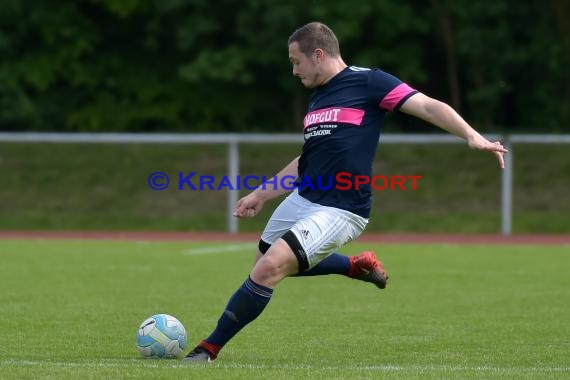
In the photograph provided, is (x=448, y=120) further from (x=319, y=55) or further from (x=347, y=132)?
(x=319, y=55)

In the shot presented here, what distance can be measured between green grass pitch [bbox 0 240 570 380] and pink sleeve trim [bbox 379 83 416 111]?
5.02ft

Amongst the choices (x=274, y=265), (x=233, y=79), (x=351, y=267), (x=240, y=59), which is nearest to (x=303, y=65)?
(x=274, y=265)

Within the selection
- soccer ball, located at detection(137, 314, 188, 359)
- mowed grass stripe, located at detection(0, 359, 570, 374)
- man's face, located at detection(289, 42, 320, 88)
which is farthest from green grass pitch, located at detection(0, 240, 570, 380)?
man's face, located at detection(289, 42, 320, 88)

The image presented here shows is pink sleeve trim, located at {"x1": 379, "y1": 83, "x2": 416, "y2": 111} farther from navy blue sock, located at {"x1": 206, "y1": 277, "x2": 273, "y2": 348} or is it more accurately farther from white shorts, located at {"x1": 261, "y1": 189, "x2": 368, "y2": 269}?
navy blue sock, located at {"x1": 206, "y1": 277, "x2": 273, "y2": 348}

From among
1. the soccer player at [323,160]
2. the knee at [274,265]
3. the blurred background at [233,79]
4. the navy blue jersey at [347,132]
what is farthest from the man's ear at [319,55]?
the blurred background at [233,79]

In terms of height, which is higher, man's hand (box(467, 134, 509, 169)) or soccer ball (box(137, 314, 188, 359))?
man's hand (box(467, 134, 509, 169))

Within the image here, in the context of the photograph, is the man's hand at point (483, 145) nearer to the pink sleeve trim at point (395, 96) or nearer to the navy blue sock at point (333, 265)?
the pink sleeve trim at point (395, 96)

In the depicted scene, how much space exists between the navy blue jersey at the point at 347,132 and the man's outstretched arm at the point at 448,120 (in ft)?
0.35

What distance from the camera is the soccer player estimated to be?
6.89 m

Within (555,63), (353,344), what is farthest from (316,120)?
(555,63)

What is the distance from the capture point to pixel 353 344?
797 cm

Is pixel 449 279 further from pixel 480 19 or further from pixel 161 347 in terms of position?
pixel 480 19

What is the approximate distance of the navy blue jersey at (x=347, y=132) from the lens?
281 inches

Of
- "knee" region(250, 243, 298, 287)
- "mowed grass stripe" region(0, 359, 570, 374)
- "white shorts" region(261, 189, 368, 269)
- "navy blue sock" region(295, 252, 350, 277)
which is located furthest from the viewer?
"navy blue sock" region(295, 252, 350, 277)
